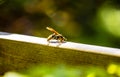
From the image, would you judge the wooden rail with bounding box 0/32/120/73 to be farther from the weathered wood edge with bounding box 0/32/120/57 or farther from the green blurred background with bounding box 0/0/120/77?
the green blurred background with bounding box 0/0/120/77

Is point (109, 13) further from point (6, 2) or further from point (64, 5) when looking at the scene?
point (6, 2)

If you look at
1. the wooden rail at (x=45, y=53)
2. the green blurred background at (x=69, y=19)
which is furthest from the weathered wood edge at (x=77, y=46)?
the green blurred background at (x=69, y=19)

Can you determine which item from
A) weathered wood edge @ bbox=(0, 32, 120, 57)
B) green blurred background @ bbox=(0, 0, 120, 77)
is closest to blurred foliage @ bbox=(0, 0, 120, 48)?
green blurred background @ bbox=(0, 0, 120, 77)

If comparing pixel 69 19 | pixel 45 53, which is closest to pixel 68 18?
pixel 69 19

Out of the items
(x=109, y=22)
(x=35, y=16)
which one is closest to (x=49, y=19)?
Result: (x=35, y=16)

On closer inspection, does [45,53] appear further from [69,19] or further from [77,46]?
[69,19]

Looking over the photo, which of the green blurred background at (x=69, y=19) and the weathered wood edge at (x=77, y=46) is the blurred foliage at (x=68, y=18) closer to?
the green blurred background at (x=69, y=19)
